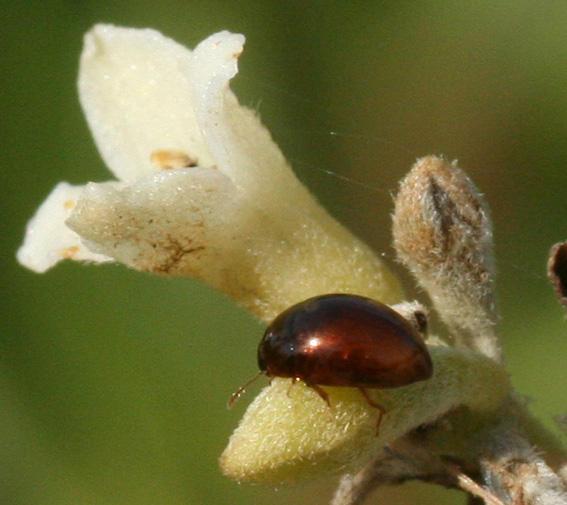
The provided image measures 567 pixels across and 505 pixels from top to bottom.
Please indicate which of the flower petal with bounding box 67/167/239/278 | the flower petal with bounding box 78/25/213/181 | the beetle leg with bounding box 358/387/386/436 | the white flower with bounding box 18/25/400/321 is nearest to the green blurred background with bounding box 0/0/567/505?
the flower petal with bounding box 78/25/213/181

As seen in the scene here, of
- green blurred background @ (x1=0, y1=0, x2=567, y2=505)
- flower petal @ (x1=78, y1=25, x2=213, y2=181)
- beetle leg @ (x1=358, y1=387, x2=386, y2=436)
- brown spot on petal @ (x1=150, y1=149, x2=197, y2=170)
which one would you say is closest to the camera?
beetle leg @ (x1=358, y1=387, x2=386, y2=436)

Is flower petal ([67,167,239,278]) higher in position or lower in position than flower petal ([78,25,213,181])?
lower

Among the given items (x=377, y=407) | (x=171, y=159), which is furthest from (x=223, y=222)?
(x=377, y=407)

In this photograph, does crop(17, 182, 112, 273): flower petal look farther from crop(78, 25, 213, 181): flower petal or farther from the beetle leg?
the beetle leg

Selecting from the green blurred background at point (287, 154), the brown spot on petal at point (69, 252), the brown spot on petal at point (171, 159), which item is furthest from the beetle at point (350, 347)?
the green blurred background at point (287, 154)

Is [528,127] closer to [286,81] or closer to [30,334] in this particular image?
[286,81]

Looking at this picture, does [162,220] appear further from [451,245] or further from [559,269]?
[559,269]

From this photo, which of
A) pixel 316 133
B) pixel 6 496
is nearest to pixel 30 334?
pixel 6 496
